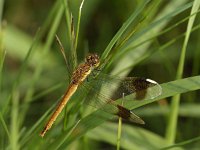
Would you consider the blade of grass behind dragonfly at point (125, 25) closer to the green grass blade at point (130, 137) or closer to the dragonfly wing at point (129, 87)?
the dragonfly wing at point (129, 87)

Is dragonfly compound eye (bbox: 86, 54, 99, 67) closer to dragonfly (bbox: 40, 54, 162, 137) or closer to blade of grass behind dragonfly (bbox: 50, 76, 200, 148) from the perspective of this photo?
dragonfly (bbox: 40, 54, 162, 137)

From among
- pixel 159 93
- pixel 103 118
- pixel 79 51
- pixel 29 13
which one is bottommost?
pixel 103 118

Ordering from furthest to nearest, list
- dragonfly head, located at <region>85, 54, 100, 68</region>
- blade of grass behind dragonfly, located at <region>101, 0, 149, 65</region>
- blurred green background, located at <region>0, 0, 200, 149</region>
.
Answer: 1. blurred green background, located at <region>0, 0, 200, 149</region>
2. dragonfly head, located at <region>85, 54, 100, 68</region>
3. blade of grass behind dragonfly, located at <region>101, 0, 149, 65</region>

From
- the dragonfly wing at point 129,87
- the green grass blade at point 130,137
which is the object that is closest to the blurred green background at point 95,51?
the green grass blade at point 130,137

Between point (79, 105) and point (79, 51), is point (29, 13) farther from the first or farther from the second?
point (79, 105)

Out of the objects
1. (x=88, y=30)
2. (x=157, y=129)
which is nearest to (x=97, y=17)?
(x=88, y=30)

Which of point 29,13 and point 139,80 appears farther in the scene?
point 29,13

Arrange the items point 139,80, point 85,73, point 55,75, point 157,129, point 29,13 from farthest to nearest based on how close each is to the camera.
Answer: point 29,13, point 55,75, point 157,129, point 85,73, point 139,80

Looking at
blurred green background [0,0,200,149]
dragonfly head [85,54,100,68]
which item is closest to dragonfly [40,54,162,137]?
dragonfly head [85,54,100,68]
